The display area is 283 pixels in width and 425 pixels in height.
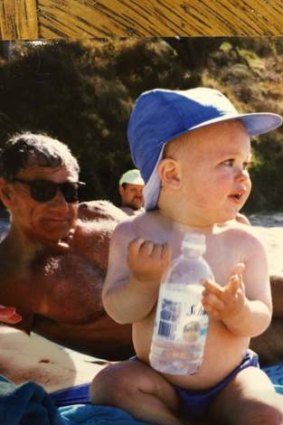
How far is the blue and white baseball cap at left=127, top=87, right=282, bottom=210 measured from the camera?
2072 mm

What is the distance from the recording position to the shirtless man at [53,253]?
2322mm

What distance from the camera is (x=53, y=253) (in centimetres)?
239

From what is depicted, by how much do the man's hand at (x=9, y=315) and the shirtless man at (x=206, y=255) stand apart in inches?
11.6

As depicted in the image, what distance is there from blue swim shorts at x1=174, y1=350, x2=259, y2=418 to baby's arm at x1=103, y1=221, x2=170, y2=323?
0.21 metres

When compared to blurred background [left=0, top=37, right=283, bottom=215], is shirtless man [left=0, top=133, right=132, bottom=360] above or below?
below

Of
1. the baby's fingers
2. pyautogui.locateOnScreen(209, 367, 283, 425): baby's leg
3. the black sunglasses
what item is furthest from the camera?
the black sunglasses

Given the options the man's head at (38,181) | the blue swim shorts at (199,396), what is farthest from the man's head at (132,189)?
the blue swim shorts at (199,396)

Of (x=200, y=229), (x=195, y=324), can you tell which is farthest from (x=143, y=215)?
(x=195, y=324)

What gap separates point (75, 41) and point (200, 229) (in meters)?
0.56

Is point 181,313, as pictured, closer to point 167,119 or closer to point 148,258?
point 148,258

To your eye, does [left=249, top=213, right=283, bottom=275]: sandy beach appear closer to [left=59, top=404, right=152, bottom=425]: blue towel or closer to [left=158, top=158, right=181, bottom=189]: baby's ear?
[left=158, top=158, right=181, bottom=189]: baby's ear

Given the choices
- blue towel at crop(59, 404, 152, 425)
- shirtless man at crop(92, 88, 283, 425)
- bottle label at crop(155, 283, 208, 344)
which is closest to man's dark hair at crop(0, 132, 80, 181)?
shirtless man at crop(92, 88, 283, 425)

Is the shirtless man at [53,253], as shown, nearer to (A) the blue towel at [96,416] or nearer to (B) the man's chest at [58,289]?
(B) the man's chest at [58,289]

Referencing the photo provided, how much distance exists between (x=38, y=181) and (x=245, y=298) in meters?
0.59
